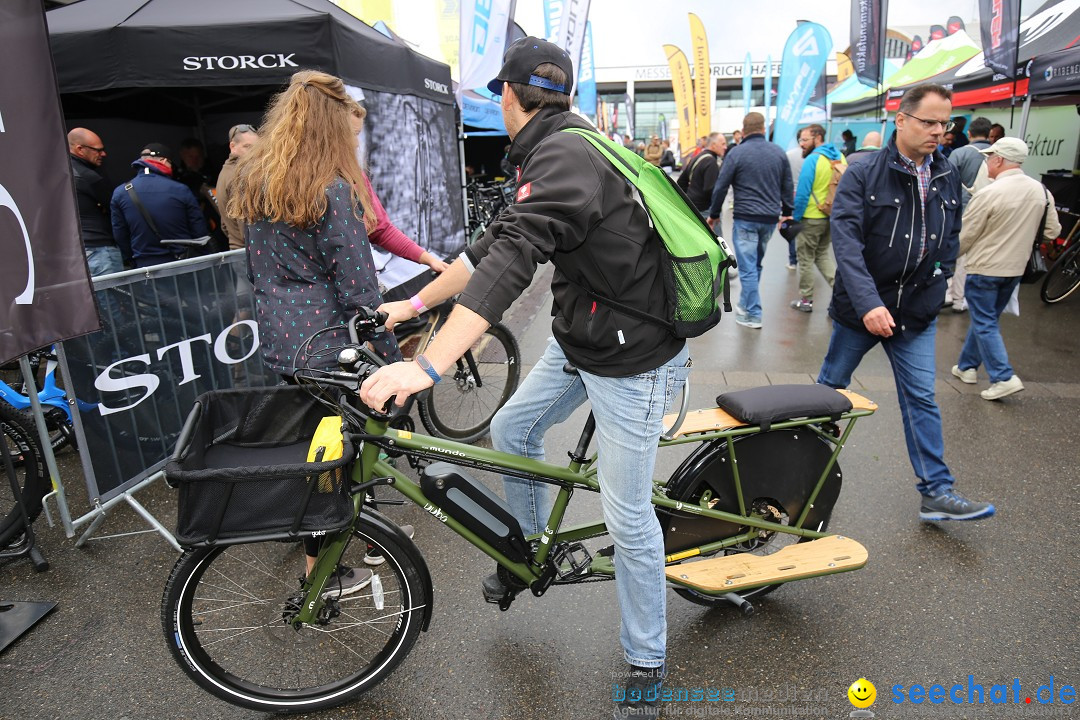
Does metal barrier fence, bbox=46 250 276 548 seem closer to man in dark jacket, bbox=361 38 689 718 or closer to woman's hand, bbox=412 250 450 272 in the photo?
woman's hand, bbox=412 250 450 272

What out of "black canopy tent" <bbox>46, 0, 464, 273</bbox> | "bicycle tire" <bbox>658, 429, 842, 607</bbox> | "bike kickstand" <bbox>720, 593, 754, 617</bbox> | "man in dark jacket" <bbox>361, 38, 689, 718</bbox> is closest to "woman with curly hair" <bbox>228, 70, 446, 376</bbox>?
"man in dark jacket" <bbox>361, 38, 689, 718</bbox>

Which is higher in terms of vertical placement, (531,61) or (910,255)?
(531,61)

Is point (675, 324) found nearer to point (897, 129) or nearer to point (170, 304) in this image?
point (897, 129)

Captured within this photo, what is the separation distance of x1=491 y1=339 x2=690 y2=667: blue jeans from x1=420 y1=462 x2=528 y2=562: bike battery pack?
0.84 ft

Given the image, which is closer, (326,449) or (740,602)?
(326,449)

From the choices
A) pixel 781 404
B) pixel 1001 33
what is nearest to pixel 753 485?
pixel 781 404

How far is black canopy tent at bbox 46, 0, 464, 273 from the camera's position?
17.8 feet

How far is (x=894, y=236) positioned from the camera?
10.5ft

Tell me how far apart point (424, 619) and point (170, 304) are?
2437 mm

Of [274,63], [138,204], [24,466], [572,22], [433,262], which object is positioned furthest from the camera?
[572,22]

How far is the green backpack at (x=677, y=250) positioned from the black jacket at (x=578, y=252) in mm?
30

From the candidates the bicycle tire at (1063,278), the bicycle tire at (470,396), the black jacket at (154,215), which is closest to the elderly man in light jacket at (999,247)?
the bicycle tire at (1063,278)

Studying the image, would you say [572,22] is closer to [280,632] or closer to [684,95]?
[684,95]

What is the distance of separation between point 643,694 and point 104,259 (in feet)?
19.4
